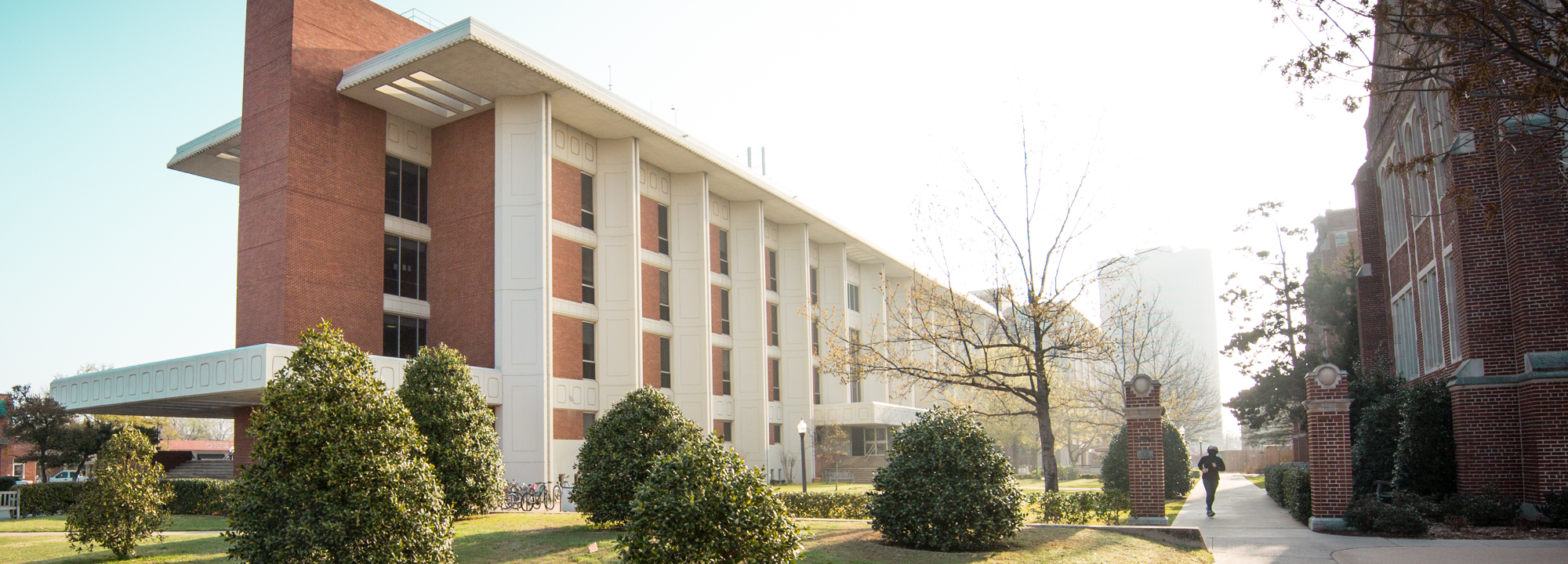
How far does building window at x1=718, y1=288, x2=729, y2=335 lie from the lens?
145ft

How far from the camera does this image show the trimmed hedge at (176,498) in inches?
1078

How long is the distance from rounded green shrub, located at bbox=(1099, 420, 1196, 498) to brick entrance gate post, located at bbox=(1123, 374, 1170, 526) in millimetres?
8243

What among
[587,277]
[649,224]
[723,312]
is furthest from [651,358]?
[723,312]

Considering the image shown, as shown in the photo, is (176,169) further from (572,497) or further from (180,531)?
(572,497)

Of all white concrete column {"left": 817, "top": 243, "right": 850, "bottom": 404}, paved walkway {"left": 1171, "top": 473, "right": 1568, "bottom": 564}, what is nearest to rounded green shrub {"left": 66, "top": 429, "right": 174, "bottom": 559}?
paved walkway {"left": 1171, "top": 473, "right": 1568, "bottom": 564}

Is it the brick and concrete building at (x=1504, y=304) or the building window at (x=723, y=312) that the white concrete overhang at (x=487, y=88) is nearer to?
the building window at (x=723, y=312)

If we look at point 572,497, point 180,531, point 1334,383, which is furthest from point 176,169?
point 1334,383

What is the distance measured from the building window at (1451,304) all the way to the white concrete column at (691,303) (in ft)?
82.7

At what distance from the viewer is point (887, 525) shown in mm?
13797

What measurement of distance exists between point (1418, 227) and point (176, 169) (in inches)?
1648

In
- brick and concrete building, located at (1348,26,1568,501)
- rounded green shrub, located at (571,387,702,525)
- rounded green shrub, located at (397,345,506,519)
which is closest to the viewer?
rounded green shrub, located at (571,387,702,525)

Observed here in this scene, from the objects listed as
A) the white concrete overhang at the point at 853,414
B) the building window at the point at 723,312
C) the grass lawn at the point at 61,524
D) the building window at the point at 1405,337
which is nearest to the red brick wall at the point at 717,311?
the building window at the point at 723,312

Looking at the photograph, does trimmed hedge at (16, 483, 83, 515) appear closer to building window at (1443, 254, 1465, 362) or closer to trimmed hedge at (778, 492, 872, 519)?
trimmed hedge at (778, 492, 872, 519)

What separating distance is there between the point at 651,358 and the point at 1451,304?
26586mm
